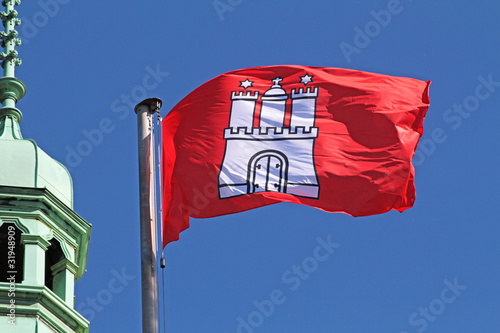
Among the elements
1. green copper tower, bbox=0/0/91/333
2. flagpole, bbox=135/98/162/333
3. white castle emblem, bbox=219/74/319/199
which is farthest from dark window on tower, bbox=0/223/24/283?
flagpole, bbox=135/98/162/333

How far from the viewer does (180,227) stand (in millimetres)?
18500

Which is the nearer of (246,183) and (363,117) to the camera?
(246,183)

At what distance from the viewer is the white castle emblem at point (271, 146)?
19.5 meters

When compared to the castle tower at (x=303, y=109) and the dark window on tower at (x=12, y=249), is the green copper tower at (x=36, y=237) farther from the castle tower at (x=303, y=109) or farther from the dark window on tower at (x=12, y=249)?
the castle tower at (x=303, y=109)

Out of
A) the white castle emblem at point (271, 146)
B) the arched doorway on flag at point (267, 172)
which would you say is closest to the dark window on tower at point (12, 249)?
the white castle emblem at point (271, 146)

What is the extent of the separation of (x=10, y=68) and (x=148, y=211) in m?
10.7

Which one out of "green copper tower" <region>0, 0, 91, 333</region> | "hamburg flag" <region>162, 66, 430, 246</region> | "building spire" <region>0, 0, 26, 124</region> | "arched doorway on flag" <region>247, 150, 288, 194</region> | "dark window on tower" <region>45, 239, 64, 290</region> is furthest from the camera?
"building spire" <region>0, 0, 26, 124</region>

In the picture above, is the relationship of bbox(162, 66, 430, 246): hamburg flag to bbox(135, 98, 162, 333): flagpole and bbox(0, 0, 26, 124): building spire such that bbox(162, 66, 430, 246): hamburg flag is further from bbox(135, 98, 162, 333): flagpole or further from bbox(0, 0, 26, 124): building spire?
bbox(0, 0, 26, 124): building spire

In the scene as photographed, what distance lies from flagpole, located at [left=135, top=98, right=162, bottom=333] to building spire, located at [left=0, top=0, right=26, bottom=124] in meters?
8.77

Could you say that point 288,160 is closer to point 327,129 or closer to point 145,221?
point 327,129

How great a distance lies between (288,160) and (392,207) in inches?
76.1

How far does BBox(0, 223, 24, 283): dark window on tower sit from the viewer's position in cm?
2483

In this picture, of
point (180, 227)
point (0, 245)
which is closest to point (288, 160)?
point (180, 227)

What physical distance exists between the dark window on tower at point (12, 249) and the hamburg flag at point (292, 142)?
6.08 m
